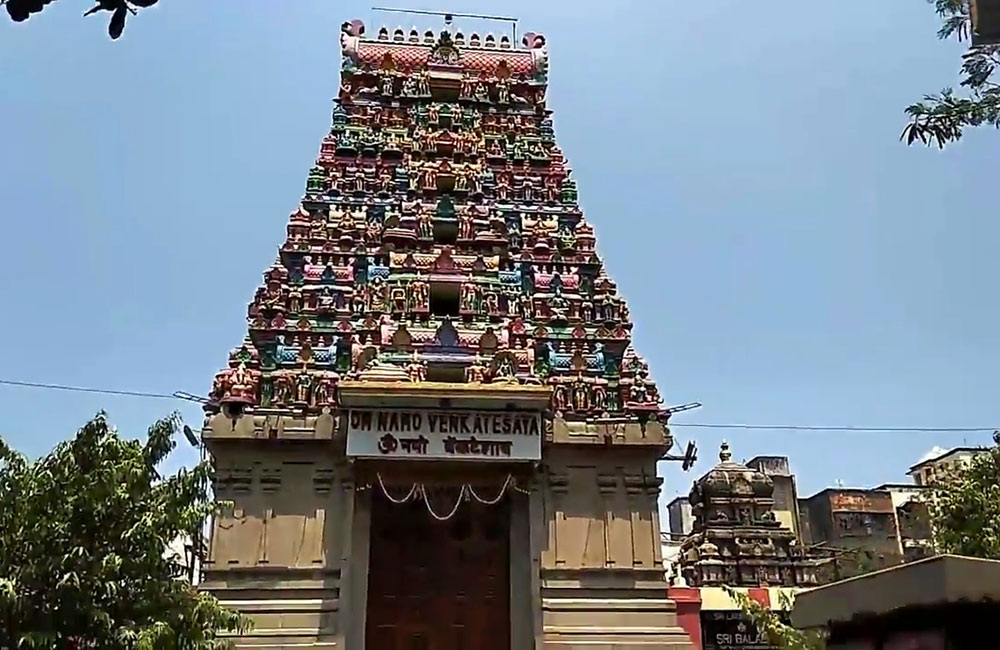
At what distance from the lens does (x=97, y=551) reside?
11.3 meters

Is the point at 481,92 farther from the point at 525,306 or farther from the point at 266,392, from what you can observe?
the point at 266,392

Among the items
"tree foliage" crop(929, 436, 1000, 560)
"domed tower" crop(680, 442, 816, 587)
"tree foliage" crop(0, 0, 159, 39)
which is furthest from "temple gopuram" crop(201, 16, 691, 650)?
"tree foliage" crop(0, 0, 159, 39)

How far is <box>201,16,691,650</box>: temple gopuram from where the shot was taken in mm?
15367

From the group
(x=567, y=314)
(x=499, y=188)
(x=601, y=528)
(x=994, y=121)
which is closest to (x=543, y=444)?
(x=601, y=528)

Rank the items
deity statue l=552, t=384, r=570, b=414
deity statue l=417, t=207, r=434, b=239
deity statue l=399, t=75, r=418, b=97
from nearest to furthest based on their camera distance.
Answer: deity statue l=552, t=384, r=570, b=414 → deity statue l=417, t=207, r=434, b=239 → deity statue l=399, t=75, r=418, b=97

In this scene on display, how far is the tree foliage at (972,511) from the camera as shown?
14.4 m

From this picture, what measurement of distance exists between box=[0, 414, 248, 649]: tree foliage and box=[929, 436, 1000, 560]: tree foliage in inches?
439

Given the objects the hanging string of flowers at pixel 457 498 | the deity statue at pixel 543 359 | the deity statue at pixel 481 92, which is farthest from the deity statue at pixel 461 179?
the hanging string of flowers at pixel 457 498

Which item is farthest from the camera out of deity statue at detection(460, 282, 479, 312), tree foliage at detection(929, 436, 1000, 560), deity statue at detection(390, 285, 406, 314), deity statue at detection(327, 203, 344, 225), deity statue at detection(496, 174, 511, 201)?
deity statue at detection(496, 174, 511, 201)

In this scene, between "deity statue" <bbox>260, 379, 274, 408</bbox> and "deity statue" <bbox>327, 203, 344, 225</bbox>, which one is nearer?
"deity statue" <bbox>260, 379, 274, 408</bbox>

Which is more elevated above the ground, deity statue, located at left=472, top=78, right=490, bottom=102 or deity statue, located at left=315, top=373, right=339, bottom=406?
deity statue, located at left=472, top=78, right=490, bottom=102

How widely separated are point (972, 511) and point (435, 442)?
29.0 ft

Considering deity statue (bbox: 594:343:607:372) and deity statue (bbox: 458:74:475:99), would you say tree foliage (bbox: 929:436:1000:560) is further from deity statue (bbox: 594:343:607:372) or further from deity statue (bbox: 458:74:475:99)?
deity statue (bbox: 458:74:475:99)

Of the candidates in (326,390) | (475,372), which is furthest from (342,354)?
(475,372)
